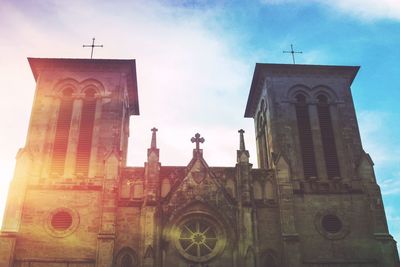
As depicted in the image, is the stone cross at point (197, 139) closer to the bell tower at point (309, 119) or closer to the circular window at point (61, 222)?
the bell tower at point (309, 119)

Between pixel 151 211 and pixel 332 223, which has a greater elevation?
pixel 151 211

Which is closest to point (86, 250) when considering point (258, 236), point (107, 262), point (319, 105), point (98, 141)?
point (107, 262)

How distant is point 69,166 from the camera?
24.2 metres

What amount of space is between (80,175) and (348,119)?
1655 cm

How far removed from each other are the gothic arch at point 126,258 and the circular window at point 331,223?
33.4 feet

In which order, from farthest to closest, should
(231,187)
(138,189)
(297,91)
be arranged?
(297,91) < (231,187) < (138,189)

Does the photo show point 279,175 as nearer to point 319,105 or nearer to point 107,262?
point 319,105

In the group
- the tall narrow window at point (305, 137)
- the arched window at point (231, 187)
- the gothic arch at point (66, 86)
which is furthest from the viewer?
the gothic arch at point (66, 86)

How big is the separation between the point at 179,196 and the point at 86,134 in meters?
6.90

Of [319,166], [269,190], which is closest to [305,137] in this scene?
[319,166]

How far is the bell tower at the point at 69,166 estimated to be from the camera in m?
21.6

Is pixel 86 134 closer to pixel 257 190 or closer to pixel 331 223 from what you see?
pixel 257 190

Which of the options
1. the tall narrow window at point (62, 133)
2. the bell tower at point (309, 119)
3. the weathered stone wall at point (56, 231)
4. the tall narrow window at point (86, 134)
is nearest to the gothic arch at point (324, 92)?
the bell tower at point (309, 119)

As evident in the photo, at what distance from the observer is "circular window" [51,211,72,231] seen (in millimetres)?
22283
